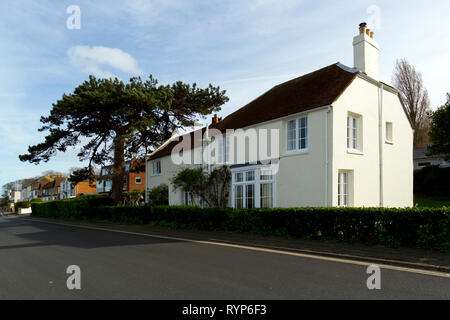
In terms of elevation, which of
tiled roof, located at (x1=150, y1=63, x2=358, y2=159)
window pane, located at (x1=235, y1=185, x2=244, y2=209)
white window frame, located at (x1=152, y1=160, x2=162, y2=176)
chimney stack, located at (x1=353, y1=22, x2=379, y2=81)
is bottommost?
window pane, located at (x1=235, y1=185, x2=244, y2=209)

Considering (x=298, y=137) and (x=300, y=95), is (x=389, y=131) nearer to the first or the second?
(x=300, y=95)

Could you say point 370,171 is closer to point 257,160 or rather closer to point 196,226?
point 257,160

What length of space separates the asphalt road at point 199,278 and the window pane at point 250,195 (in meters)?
6.68

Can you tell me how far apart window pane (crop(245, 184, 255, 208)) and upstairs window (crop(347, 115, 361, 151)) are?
16.8ft

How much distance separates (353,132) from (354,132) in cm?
8

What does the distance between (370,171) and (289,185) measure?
3.70 meters

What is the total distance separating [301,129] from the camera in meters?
14.7

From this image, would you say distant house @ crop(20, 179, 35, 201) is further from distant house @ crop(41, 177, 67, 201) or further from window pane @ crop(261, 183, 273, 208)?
window pane @ crop(261, 183, 273, 208)

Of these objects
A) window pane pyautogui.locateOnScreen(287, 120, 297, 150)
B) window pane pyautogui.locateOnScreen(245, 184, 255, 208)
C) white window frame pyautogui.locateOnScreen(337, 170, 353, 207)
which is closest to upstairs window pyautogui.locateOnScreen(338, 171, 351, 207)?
white window frame pyautogui.locateOnScreen(337, 170, 353, 207)

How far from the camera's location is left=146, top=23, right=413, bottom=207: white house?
1353 centimetres

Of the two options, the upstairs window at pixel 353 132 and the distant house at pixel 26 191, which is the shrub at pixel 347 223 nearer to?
the upstairs window at pixel 353 132

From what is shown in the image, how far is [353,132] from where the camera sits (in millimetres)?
14594

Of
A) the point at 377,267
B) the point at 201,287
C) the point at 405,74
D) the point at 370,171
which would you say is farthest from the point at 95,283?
the point at 405,74

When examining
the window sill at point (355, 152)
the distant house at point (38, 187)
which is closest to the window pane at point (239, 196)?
the window sill at point (355, 152)
